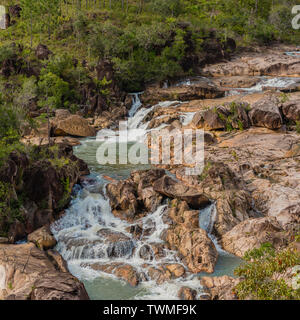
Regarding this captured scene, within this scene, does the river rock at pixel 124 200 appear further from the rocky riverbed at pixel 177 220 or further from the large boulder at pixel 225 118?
the large boulder at pixel 225 118

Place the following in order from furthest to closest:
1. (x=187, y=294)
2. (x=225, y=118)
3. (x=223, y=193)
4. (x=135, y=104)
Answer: (x=135, y=104) < (x=225, y=118) < (x=223, y=193) < (x=187, y=294)

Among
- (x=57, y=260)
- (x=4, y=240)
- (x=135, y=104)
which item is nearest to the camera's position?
(x=57, y=260)

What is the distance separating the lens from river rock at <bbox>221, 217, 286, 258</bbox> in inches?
555

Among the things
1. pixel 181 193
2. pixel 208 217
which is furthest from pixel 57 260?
pixel 208 217

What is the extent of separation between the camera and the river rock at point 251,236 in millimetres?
14094

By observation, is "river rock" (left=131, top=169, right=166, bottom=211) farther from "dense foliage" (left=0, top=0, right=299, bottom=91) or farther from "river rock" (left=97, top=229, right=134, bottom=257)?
"dense foliage" (left=0, top=0, right=299, bottom=91)

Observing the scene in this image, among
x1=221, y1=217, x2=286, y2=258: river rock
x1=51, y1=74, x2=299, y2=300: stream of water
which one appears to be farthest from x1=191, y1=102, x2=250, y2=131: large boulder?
x1=221, y1=217, x2=286, y2=258: river rock

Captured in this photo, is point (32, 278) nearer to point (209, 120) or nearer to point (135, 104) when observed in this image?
point (209, 120)

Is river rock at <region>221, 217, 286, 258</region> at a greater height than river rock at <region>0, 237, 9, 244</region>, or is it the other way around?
river rock at <region>0, 237, 9, 244</region>

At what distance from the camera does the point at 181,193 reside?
55.2ft

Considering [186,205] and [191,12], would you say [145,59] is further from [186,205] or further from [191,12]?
[186,205]

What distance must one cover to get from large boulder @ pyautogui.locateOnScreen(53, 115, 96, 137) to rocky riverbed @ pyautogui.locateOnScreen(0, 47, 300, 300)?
148 cm

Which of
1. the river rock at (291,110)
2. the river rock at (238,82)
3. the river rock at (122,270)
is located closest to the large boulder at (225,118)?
the river rock at (291,110)

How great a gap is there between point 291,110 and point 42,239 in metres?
23.0
